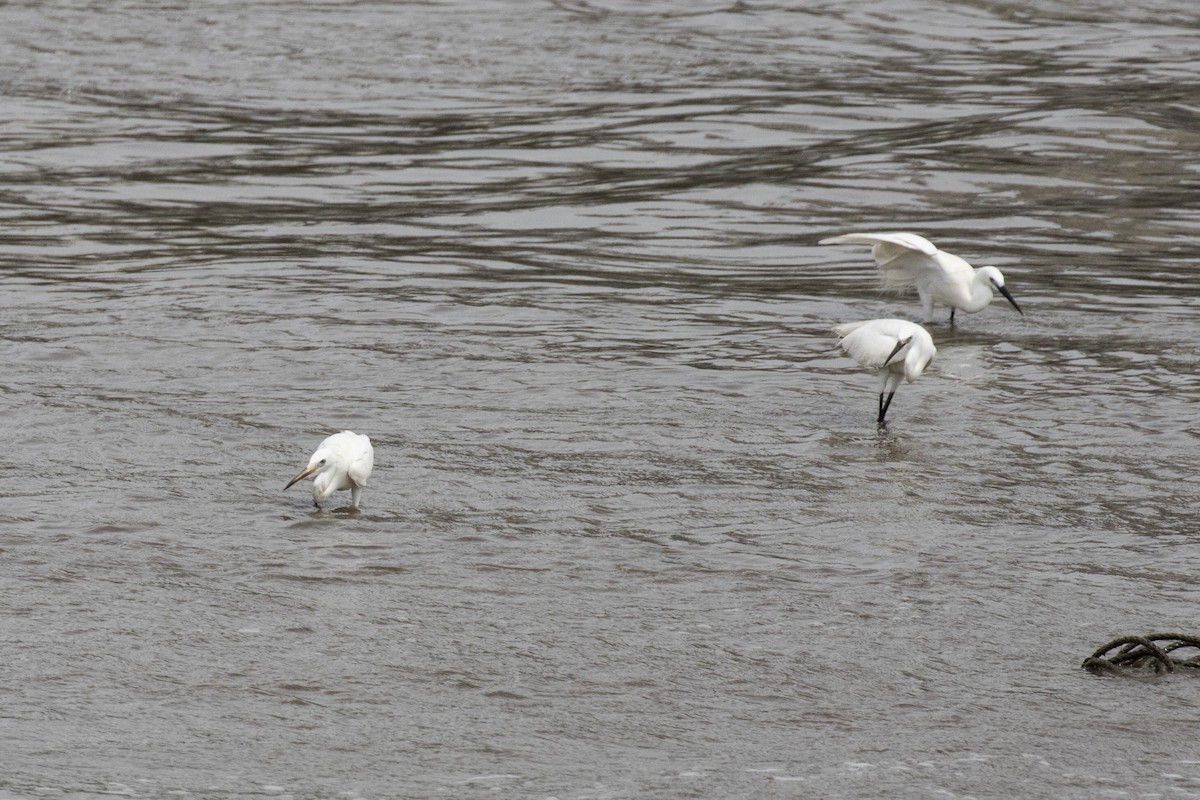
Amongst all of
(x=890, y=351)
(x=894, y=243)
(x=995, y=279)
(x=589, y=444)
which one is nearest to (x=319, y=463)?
(x=589, y=444)

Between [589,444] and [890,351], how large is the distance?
1749 mm

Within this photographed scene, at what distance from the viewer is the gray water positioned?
19.9 ft

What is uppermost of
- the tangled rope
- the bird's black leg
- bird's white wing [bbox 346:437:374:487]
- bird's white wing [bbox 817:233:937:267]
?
bird's white wing [bbox 817:233:937:267]

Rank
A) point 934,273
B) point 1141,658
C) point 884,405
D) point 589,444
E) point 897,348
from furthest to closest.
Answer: point 934,273, point 884,405, point 897,348, point 589,444, point 1141,658

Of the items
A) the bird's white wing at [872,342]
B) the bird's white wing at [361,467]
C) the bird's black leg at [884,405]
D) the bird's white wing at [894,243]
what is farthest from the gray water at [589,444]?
the bird's white wing at [894,243]

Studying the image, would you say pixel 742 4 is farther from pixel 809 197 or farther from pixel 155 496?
pixel 155 496

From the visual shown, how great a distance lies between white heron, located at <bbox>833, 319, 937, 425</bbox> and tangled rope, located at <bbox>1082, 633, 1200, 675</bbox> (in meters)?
3.74

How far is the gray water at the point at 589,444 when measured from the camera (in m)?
6.05

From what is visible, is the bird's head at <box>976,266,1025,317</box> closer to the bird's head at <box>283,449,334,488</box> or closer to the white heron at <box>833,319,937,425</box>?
the white heron at <box>833,319,937,425</box>

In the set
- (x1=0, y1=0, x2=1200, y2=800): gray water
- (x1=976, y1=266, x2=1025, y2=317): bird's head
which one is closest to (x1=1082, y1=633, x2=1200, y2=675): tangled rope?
(x1=0, y1=0, x2=1200, y2=800): gray water

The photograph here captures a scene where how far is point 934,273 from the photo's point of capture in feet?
43.4

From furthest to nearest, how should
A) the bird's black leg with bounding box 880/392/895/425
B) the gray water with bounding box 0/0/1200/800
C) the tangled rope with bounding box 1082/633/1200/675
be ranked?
the bird's black leg with bounding box 880/392/895/425, the tangled rope with bounding box 1082/633/1200/675, the gray water with bounding box 0/0/1200/800

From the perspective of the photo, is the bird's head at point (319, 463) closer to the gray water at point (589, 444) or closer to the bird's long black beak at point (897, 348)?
the gray water at point (589, 444)

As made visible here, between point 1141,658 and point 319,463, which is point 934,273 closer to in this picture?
point 319,463
